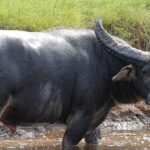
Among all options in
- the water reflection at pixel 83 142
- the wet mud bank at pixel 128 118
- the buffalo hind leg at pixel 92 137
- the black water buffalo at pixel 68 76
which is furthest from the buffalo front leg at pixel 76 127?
the wet mud bank at pixel 128 118

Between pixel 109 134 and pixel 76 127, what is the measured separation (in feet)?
7.07

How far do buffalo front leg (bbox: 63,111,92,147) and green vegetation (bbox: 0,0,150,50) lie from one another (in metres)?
4.07

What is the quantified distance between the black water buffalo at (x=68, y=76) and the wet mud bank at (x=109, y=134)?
44cm

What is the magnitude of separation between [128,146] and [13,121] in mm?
2115

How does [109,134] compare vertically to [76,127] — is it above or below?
below

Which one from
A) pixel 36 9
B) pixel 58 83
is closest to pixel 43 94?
pixel 58 83

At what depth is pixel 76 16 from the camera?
12516 mm

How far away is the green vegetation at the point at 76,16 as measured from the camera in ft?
39.9

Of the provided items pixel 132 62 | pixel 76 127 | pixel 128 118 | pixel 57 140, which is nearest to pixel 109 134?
pixel 128 118

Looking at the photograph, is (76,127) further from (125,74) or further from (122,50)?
(122,50)

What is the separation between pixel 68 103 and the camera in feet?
26.7

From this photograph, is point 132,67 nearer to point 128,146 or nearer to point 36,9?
point 128,146

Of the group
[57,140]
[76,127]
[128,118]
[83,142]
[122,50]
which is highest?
[122,50]

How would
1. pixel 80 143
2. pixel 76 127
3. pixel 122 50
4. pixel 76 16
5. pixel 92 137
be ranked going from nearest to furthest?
1. pixel 76 127
2. pixel 122 50
3. pixel 80 143
4. pixel 92 137
5. pixel 76 16
